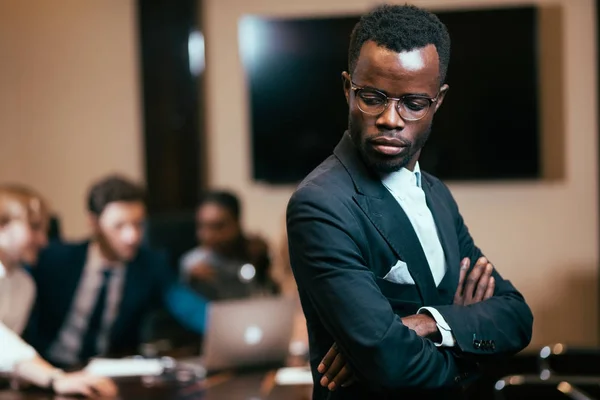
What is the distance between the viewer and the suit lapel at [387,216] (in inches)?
62.6

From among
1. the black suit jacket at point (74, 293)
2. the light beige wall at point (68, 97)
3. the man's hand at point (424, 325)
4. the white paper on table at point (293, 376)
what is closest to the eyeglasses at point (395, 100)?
the man's hand at point (424, 325)

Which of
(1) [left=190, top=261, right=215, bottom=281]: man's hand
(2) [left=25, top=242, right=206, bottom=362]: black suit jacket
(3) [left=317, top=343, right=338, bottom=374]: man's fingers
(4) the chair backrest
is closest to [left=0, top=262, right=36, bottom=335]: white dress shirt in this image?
(2) [left=25, top=242, right=206, bottom=362]: black suit jacket

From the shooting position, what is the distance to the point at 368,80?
5.07 ft

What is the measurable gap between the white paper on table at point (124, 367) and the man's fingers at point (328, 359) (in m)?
1.62

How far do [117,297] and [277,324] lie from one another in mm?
1007

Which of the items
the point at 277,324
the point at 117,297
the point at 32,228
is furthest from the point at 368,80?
the point at 117,297

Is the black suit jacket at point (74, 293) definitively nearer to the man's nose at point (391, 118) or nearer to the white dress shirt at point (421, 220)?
the white dress shirt at point (421, 220)

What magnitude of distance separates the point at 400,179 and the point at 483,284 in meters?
0.28

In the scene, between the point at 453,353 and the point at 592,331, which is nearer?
the point at 453,353

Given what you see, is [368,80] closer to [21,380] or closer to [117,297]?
[21,380]

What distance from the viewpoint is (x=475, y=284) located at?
1773 mm

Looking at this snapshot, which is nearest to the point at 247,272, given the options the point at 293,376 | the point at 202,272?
the point at 202,272

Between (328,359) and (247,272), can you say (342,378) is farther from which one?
(247,272)

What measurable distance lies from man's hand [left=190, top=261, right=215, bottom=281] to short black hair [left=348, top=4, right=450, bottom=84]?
9.02ft
